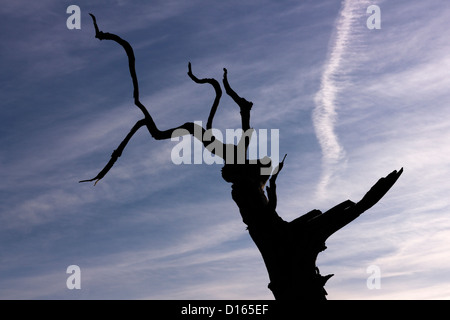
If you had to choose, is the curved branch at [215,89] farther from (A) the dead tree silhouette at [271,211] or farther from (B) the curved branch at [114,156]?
(B) the curved branch at [114,156]

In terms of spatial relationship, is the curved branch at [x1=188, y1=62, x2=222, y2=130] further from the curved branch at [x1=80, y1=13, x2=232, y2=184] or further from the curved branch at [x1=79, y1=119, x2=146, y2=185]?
the curved branch at [x1=79, y1=119, x2=146, y2=185]

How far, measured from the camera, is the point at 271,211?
344 inches

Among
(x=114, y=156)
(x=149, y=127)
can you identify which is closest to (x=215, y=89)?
(x=149, y=127)

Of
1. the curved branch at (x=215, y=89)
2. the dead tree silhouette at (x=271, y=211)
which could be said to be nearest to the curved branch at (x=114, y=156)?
the dead tree silhouette at (x=271, y=211)

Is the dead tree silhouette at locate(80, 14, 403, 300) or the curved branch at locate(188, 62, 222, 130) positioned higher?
the curved branch at locate(188, 62, 222, 130)

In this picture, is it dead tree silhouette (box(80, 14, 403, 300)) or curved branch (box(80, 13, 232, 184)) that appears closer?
dead tree silhouette (box(80, 14, 403, 300))

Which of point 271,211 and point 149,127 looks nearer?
point 271,211

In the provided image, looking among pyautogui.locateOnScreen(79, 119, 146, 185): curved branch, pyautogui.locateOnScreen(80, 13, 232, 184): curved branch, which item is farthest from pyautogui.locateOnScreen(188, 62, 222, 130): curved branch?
pyautogui.locateOnScreen(79, 119, 146, 185): curved branch

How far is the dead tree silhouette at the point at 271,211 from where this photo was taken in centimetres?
830

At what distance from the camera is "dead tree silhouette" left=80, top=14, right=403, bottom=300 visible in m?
8.30

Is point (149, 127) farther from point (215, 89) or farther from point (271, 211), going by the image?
point (271, 211)
